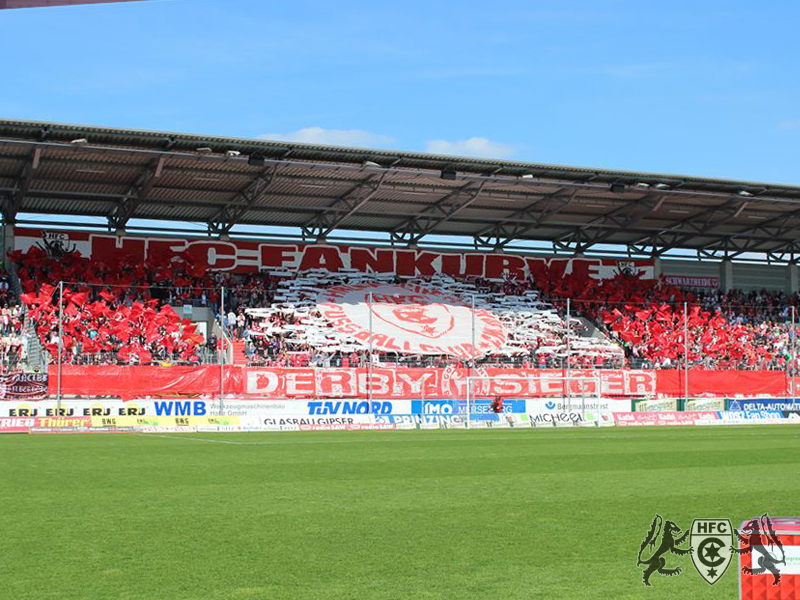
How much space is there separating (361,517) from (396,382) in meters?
25.4

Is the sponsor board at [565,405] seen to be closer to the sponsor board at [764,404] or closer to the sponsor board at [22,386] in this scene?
the sponsor board at [764,404]

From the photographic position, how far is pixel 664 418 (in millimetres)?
38125

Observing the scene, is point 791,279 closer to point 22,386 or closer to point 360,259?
point 360,259

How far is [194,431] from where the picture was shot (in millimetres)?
31156

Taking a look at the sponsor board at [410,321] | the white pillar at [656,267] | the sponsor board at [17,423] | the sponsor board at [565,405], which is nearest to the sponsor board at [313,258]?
the white pillar at [656,267]

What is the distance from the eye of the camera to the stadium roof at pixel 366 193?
1527 inches

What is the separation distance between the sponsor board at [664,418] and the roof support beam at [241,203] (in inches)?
638

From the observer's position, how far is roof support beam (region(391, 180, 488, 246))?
45.9 meters

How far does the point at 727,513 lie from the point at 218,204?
36.8 metres

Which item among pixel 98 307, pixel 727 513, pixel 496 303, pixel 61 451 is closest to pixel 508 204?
pixel 496 303

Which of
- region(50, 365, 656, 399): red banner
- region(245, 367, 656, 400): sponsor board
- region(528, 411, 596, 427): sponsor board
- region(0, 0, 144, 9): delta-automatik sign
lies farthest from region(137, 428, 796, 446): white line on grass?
region(0, 0, 144, 9): delta-automatik sign

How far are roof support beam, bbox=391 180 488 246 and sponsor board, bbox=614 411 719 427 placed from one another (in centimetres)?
1206

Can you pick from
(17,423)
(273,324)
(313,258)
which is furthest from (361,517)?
(313,258)

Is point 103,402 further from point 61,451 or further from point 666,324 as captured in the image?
point 666,324
